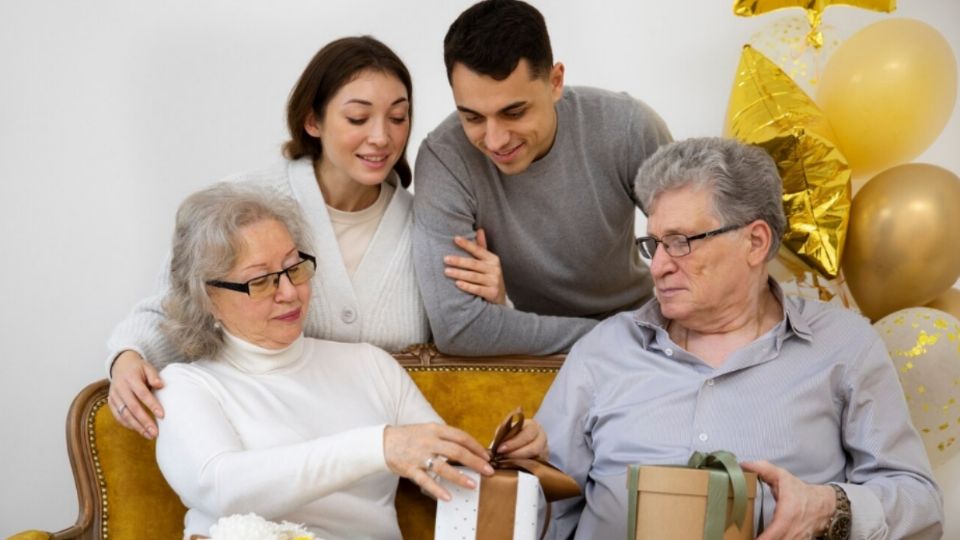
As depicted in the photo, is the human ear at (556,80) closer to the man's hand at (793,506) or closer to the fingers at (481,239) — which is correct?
the fingers at (481,239)

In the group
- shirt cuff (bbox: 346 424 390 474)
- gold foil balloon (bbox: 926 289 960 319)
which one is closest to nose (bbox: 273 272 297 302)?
shirt cuff (bbox: 346 424 390 474)

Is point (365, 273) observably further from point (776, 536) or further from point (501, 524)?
point (776, 536)

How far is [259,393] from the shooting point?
7.14ft

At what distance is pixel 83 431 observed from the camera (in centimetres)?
231

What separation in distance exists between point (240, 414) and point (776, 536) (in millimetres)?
988

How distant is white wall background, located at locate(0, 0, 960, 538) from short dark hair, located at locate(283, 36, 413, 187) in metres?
0.88

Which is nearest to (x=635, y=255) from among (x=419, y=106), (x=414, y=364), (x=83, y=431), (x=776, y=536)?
(x=414, y=364)

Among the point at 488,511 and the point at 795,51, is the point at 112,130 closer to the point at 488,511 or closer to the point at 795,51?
the point at 795,51

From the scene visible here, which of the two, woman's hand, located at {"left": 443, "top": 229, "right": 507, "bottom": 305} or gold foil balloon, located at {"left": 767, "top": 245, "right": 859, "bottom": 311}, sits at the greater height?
woman's hand, located at {"left": 443, "top": 229, "right": 507, "bottom": 305}

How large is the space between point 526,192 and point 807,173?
66 centimetres

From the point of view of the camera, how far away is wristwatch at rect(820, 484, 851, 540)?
6.28ft

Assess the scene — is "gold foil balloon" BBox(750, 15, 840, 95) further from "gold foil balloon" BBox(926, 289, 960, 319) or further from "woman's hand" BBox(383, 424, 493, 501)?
"woman's hand" BBox(383, 424, 493, 501)

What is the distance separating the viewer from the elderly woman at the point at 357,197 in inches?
98.3

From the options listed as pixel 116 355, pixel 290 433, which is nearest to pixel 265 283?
pixel 290 433
